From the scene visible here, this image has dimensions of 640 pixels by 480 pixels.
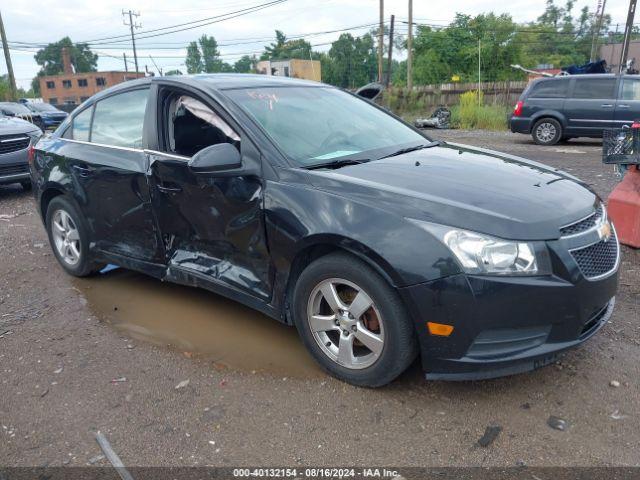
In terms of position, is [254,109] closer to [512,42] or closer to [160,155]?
[160,155]

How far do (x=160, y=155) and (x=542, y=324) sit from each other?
265cm

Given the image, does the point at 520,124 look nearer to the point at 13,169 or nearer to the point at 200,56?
the point at 13,169

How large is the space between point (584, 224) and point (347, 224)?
1219 mm

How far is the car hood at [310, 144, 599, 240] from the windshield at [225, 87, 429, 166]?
28 cm

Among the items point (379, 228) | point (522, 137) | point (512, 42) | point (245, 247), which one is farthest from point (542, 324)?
point (512, 42)

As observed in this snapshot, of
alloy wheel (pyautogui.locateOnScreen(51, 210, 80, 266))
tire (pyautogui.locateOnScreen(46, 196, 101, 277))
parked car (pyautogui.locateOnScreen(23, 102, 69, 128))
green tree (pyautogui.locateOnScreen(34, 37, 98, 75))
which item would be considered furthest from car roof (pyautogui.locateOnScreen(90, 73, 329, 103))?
green tree (pyautogui.locateOnScreen(34, 37, 98, 75))

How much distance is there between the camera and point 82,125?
4.64 meters

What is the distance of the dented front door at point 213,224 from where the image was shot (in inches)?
126

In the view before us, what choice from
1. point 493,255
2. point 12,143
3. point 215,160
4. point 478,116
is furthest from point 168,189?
point 478,116

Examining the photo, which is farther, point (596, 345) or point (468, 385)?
point (596, 345)

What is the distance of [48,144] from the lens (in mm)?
4855

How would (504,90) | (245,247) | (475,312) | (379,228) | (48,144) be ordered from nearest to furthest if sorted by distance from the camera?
(475,312)
(379,228)
(245,247)
(48,144)
(504,90)

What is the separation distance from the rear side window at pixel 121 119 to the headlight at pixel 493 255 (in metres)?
2.54

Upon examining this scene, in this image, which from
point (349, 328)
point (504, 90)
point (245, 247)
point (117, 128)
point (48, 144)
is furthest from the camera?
point (504, 90)
